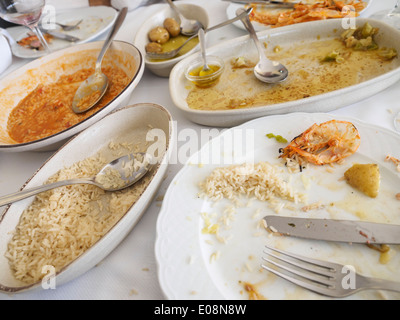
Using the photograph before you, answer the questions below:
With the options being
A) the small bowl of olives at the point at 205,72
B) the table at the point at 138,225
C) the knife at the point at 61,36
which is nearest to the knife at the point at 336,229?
the table at the point at 138,225

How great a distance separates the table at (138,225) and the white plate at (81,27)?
2.14ft

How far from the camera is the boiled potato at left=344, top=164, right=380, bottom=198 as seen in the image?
0.81 meters

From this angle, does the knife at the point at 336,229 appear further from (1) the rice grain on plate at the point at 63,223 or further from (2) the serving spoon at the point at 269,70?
(2) the serving spoon at the point at 269,70

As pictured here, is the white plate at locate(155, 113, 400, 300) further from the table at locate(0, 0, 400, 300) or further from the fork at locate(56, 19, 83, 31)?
the fork at locate(56, 19, 83, 31)

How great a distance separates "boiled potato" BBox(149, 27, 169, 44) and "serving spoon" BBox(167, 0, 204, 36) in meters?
0.14

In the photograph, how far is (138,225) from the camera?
91 centimetres

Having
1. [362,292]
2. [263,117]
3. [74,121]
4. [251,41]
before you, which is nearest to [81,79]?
[74,121]

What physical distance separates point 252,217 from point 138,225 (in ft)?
1.21

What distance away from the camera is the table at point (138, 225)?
30.2 inches

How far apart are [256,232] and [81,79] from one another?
53.3 inches

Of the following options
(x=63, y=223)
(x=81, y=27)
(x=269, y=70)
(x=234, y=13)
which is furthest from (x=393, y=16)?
(x=81, y=27)

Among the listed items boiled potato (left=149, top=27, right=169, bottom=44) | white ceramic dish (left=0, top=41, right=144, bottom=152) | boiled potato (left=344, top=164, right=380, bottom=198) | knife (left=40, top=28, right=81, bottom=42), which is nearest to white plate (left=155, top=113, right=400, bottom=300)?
boiled potato (left=344, top=164, right=380, bottom=198)

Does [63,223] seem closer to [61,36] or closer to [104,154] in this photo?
[104,154]

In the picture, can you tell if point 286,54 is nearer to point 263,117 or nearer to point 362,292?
point 263,117
